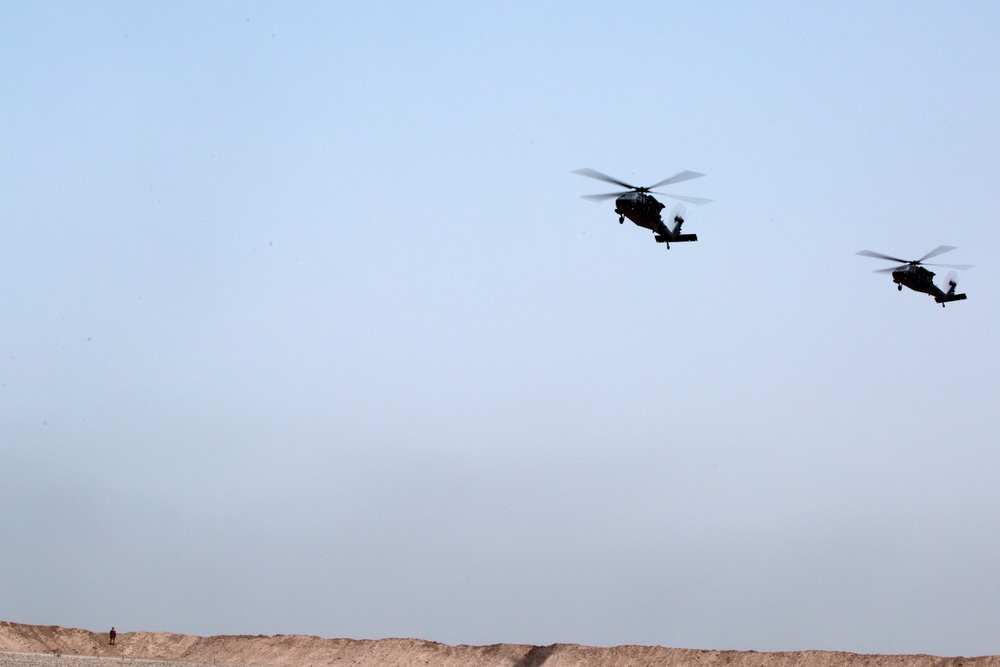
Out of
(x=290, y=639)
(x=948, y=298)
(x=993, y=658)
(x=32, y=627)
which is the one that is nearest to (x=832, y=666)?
(x=993, y=658)

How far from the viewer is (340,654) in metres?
76.8

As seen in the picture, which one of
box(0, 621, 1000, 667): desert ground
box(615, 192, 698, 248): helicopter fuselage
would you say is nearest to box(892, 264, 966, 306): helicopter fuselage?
box(615, 192, 698, 248): helicopter fuselage

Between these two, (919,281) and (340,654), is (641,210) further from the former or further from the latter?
(340,654)

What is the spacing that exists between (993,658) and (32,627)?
2351 inches

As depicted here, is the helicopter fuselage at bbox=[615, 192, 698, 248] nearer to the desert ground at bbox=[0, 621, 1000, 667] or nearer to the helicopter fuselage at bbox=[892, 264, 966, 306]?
the helicopter fuselage at bbox=[892, 264, 966, 306]

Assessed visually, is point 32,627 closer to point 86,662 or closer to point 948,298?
point 86,662

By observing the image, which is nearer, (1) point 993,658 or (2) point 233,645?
(1) point 993,658

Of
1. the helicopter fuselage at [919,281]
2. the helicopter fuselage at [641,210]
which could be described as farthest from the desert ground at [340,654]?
the helicopter fuselage at [641,210]

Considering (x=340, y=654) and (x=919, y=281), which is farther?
(x=340, y=654)

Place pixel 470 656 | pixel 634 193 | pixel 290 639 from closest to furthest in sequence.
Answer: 1. pixel 634 193
2. pixel 470 656
3. pixel 290 639

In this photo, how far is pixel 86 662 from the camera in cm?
7062

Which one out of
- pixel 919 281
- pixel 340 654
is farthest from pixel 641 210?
pixel 340 654

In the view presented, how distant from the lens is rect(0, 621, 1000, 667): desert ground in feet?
209

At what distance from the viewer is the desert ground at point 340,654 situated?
209ft
